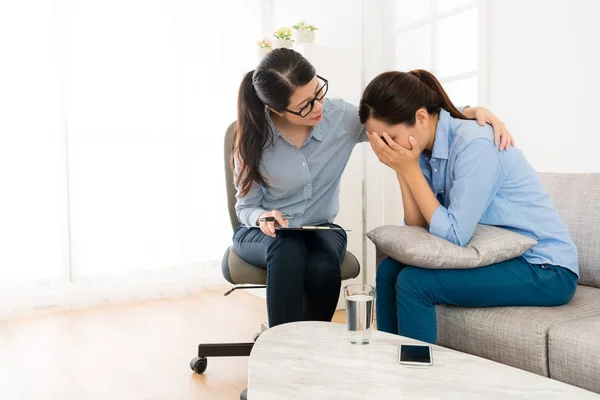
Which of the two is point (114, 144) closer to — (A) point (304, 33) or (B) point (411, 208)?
(A) point (304, 33)

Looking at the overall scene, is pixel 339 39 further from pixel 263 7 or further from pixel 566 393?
pixel 566 393

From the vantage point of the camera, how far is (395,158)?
151 centimetres

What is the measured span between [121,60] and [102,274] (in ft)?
4.27

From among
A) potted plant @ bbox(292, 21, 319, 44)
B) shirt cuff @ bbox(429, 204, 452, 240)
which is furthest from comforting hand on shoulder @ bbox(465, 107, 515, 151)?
potted plant @ bbox(292, 21, 319, 44)

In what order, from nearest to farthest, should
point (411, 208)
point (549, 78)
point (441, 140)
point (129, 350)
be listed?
point (441, 140), point (411, 208), point (549, 78), point (129, 350)

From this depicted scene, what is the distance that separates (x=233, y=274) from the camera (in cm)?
179

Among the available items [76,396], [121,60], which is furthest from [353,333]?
[121,60]

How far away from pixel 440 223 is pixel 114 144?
2386 mm

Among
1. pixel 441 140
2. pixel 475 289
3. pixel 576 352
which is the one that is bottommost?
pixel 576 352

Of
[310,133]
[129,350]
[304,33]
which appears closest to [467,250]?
[310,133]

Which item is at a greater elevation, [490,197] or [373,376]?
[490,197]

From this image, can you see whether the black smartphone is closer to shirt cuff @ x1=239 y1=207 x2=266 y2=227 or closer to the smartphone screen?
the smartphone screen

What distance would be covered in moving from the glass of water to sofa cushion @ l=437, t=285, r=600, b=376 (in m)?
0.42

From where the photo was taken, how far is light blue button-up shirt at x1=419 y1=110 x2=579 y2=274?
1393 mm
